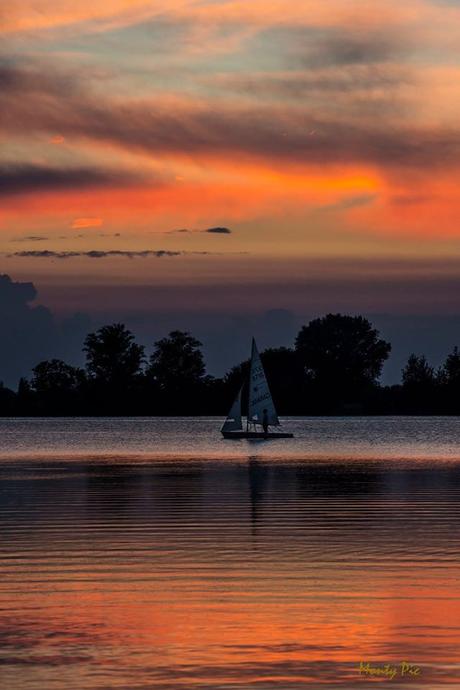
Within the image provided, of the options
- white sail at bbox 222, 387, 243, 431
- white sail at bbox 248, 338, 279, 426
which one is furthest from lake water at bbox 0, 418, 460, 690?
white sail at bbox 222, 387, 243, 431

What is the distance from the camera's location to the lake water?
1933cm

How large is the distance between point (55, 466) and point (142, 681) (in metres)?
68.9

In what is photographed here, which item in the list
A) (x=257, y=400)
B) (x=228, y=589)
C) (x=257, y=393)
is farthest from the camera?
(x=257, y=400)

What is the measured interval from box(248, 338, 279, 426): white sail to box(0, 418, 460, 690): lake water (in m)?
74.5

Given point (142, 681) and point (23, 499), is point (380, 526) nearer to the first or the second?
point (23, 499)

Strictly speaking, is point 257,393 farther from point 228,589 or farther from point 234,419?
point 228,589

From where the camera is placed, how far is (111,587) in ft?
89.8

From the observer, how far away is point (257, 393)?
132 meters

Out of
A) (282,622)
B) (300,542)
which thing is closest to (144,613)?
(282,622)

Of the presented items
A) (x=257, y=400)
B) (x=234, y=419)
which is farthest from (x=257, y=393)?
(x=234, y=419)

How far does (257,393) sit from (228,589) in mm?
105110

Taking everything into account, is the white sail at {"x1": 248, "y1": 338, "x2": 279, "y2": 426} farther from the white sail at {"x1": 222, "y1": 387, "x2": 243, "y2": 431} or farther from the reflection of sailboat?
the white sail at {"x1": 222, "y1": 387, "x2": 243, "y2": 431}

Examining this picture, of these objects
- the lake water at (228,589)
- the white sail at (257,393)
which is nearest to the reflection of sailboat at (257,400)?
the white sail at (257,393)

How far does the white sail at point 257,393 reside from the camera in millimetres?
131750
